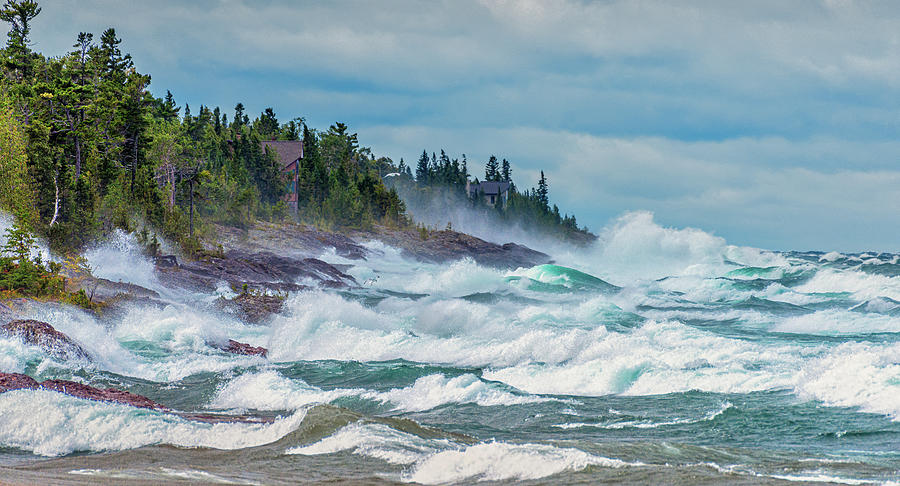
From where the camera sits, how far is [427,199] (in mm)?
130750

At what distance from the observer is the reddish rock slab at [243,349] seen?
2341cm

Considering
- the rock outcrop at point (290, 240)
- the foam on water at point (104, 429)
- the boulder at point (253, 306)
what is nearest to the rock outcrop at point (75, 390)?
the foam on water at point (104, 429)

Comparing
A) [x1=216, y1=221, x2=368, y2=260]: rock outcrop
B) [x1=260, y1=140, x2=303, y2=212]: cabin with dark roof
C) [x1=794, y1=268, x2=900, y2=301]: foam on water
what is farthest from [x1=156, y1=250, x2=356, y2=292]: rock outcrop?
[x1=794, y1=268, x2=900, y2=301]: foam on water

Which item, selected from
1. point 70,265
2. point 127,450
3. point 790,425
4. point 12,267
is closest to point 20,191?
point 70,265

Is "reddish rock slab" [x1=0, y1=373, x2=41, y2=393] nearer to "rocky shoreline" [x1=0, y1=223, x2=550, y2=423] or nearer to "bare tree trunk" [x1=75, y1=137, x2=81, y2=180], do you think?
"rocky shoreline" [x1=0, y1=223, x2=550, y2=423]

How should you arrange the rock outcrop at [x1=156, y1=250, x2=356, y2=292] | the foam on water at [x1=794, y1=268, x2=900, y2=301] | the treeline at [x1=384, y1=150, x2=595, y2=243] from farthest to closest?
the treeline at [x1=384, y1=150, x2=595, y2=243] < the foam on water at [x1=794, y1=268, x2=900, y2=301] < the rock outcrop at [x1=156, y1=250, x2=356, y2=292]

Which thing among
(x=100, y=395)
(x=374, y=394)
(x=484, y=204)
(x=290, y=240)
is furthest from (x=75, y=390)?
(x=484, y=204)

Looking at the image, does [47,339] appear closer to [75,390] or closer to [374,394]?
[75,390]

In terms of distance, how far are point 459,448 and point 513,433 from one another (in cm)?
231

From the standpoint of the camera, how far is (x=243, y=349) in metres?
23.7

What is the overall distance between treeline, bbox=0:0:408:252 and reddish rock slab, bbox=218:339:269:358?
979 cm

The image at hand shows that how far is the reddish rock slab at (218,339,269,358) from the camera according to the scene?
2341 centimetres

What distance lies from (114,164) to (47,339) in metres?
26.9

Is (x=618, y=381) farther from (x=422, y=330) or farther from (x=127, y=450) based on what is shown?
(x=422, y=330)
